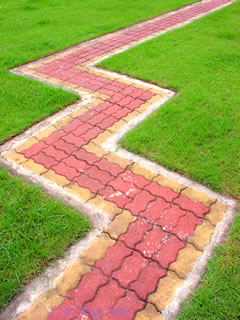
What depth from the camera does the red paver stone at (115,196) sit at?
309cm

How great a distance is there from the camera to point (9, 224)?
9.22 ft

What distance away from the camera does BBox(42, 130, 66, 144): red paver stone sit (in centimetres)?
390

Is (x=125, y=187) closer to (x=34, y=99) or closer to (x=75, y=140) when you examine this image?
(x=75, y=140)

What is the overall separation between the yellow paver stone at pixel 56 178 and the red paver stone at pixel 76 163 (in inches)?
8.5

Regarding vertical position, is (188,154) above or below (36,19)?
below

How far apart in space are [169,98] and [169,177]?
1911mm

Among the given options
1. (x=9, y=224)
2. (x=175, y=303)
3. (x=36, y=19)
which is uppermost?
(x=36, y=19)

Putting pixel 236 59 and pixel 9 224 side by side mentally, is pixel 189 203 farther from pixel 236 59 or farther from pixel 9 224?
pixel 236 59

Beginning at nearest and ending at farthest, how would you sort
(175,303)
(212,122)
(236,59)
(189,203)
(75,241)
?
(175,303) → (75,241) → (189,203) → (212,122) → (236,59)

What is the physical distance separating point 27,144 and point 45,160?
46 centimetres

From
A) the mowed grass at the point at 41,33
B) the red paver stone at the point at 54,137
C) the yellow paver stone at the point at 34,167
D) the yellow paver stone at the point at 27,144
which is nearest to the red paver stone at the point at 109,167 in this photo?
the yellow paver stone at the point at 34,167

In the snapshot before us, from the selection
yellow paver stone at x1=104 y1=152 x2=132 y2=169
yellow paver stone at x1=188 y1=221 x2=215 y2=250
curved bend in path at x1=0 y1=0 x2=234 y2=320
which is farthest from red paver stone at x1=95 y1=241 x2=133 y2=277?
yellow paver stone at x1=104 y1=152 x2=132 y2=169

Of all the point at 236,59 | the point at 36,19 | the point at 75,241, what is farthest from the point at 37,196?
the point at 36,19

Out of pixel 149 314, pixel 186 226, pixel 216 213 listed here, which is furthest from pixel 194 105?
pixel 149 314
